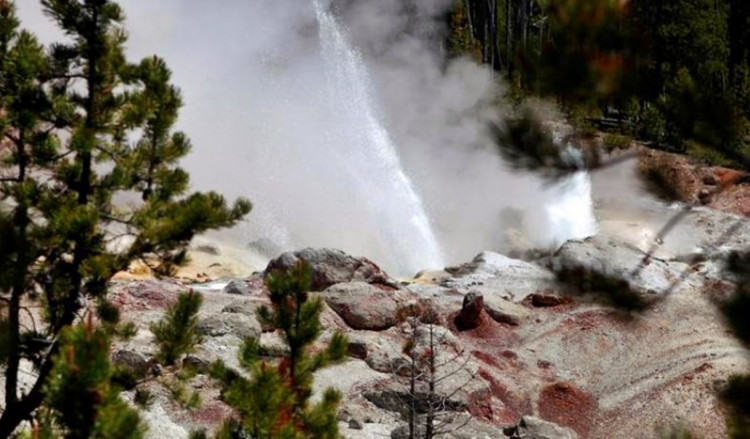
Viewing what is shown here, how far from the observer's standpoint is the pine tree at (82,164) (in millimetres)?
5699

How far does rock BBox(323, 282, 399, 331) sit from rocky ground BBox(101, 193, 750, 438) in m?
0.02

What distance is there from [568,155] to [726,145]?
71cm

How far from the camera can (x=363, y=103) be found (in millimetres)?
30125

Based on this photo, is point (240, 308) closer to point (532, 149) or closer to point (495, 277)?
point (495, 277)

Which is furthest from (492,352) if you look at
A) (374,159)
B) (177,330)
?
(374,159)

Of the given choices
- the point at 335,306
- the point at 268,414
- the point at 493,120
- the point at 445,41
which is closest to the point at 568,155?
the point at 493,120

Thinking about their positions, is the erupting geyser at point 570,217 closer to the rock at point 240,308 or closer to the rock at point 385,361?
the rock at point 385,361

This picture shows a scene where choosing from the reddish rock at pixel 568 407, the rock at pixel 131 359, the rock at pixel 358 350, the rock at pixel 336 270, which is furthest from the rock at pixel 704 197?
the rock at pixel 336 270

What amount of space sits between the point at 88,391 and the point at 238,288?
12.5 metres

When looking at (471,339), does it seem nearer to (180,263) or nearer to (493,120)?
(180,263)

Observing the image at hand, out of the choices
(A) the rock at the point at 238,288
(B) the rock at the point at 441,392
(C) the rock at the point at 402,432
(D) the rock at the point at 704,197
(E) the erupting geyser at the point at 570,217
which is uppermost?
(E) the erupting geyser at the point at 570,217

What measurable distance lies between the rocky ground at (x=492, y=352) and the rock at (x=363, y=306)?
0.02 metres

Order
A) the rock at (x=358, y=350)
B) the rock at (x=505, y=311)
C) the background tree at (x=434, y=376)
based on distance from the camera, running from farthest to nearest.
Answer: the rock at (x=505, y=311), the rock at (x=358, y=350), the background tree at (x=434, y=376)

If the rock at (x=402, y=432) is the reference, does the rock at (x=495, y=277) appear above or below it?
above
